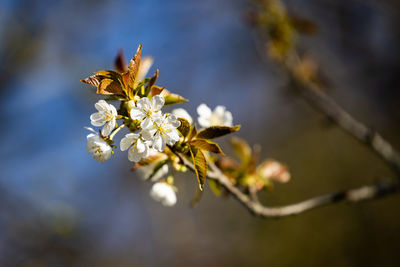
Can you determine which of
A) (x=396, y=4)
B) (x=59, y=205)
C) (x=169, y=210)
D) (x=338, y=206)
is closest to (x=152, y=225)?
(x=169, y=210)

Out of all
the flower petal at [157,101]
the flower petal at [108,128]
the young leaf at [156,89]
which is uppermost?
the young leaf at [156,89]

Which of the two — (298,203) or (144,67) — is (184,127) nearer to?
(144,67)

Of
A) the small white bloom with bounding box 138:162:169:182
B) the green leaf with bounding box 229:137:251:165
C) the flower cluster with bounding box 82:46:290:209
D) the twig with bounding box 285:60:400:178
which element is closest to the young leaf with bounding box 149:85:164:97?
the flower cluster with bounding box 82:46:290:209

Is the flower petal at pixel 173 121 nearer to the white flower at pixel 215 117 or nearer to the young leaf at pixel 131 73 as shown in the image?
the young leaf at pixel 131 73

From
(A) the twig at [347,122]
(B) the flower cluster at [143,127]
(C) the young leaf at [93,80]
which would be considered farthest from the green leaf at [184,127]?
(A) the twig at [347,122]

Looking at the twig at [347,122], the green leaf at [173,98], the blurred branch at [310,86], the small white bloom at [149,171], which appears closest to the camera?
the green leaf at [173,98]

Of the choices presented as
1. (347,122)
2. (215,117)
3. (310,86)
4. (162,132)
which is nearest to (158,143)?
→ (162,132)
